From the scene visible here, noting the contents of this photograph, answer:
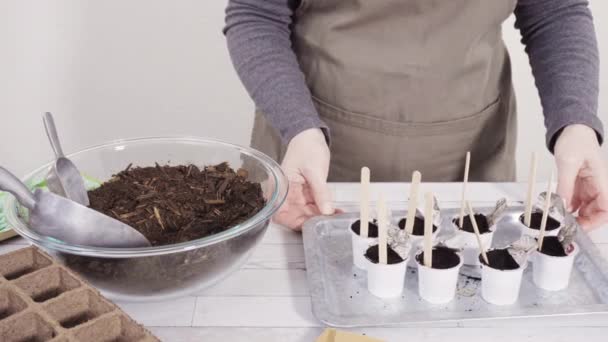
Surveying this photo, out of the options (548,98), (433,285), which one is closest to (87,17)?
(548,98)

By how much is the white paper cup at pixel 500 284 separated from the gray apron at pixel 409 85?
1.52ft

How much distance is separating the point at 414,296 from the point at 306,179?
0.26 m

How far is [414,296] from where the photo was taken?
0.88 metres

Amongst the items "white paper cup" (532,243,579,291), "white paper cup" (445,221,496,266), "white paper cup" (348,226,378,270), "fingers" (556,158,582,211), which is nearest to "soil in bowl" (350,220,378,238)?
"white paper cup" (348,226,378,270)

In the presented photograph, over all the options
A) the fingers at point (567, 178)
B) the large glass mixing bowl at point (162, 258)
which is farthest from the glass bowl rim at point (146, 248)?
the fingers at point (567, 178)

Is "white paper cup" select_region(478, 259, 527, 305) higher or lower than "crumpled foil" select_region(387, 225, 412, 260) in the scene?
lower

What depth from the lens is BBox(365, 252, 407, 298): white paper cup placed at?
2.81ft

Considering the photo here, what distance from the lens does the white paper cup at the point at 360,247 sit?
92cm

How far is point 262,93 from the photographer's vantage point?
114 cm

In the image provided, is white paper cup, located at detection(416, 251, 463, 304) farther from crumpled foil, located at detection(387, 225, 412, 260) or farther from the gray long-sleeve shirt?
the gray long-sleeve shirt

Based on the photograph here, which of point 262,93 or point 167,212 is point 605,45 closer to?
point 262,93

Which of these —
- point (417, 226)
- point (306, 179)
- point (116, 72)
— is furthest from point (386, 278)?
point (116, 72)

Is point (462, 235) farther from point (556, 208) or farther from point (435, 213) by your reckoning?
point (556, 208)

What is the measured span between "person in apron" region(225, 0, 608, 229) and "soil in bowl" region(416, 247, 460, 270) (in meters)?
0.21
